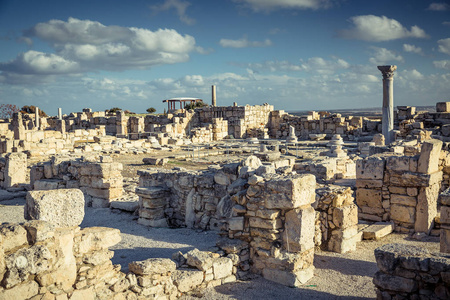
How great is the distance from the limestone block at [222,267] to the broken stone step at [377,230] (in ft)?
10.7

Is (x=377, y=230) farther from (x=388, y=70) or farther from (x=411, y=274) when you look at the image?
(x=388, y=70)

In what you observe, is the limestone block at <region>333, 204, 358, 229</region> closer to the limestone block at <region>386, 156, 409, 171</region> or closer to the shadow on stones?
the shadow on stones

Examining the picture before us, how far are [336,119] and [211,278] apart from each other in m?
25.1

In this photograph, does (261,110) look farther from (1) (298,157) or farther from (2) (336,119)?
(1) (298,157)

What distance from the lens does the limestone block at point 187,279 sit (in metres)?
5.14

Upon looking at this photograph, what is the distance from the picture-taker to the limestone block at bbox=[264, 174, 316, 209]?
5508 millimetres

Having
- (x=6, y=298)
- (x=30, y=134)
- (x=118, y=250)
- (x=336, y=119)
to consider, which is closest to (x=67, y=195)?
(x=6, y=298)

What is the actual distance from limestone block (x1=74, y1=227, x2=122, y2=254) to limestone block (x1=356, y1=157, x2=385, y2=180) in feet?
19.0

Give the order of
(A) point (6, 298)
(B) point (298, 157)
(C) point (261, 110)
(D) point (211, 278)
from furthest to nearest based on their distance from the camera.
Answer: (C) point (261, 110) → (B) point (298, 157) → (D) point (211, 278) → (A) point (6, 298)

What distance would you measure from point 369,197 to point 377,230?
3.43 ft

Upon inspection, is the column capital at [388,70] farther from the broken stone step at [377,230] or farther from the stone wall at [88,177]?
the stone wall at [88,177]

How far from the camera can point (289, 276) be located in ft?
18.2

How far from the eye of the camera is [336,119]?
2878cm

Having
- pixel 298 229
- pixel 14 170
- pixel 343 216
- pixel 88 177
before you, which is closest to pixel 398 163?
pixel 343 216
